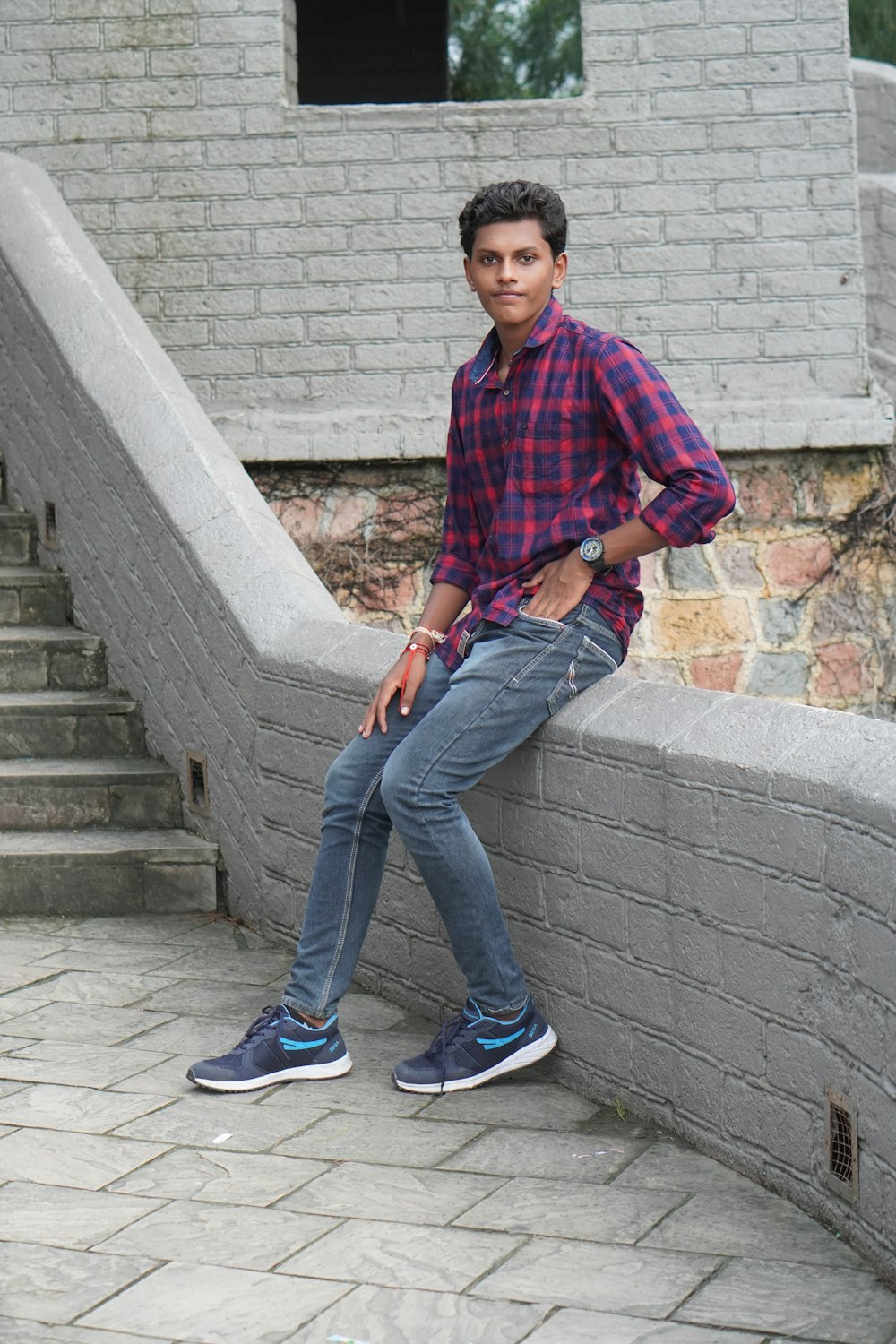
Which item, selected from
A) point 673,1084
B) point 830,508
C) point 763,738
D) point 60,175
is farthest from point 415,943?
point 60,175

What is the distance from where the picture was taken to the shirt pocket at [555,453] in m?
3.32

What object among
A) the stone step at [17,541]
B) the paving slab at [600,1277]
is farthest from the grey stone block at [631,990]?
the stone step at [17,541]

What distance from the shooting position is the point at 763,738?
298 cm

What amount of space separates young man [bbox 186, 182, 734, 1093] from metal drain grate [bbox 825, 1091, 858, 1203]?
0.82 metres

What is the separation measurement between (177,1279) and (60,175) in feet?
16.7

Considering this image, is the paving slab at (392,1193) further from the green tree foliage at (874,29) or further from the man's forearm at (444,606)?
the green tree foliage at (874,29)

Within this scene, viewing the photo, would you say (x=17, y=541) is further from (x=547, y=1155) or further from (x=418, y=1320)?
(x=418, y=1320)

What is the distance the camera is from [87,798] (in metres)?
5.05

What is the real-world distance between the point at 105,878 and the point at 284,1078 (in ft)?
4.64

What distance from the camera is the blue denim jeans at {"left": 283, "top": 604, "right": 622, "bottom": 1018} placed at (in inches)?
131

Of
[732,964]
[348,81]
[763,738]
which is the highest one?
[348,81]

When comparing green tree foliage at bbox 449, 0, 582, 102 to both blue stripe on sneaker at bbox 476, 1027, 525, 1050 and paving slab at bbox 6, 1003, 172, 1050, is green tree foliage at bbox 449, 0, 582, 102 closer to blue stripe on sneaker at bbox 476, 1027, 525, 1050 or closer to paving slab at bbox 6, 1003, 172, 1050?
paving slab at bbox 6, 1003, 172, 1050

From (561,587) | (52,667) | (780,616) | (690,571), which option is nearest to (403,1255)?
(561,587)

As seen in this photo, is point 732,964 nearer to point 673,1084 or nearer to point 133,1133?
point 673,1084
